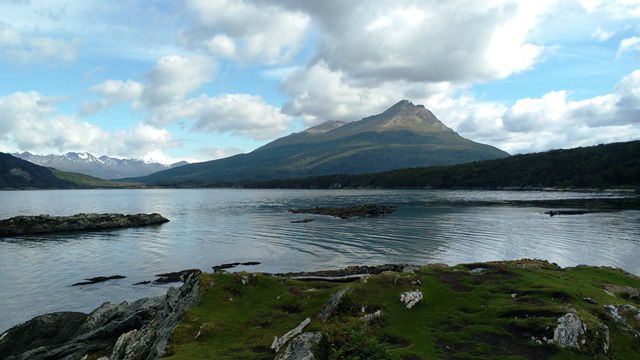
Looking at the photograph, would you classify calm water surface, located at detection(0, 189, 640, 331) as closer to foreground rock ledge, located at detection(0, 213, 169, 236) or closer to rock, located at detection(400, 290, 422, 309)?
foreground rock ledge, located at detection(0, 213, 169, 236)

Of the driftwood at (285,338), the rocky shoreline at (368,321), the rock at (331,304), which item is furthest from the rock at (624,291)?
the driftwood at (285,338)

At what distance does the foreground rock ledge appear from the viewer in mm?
112800

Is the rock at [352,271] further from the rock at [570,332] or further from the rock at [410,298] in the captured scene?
the rock at [570,332]

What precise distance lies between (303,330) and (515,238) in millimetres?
76534

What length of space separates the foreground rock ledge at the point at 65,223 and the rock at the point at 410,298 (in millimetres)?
112984

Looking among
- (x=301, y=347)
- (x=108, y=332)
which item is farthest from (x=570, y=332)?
(x=108, y=332)

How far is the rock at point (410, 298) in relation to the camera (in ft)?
86.9

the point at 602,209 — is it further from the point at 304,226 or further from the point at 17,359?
the point at 17,359

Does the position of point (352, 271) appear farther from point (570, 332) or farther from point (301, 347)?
point (301, 347)

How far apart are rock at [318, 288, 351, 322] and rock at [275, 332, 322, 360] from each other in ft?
13.7

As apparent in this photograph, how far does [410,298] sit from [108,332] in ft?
69.6

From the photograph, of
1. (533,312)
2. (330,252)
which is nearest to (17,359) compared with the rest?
(533,312)

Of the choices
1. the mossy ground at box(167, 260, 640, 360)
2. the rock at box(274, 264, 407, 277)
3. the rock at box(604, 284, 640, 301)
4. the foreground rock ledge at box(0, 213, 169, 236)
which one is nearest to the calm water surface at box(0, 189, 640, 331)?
the rock at box(274, 264, 407, 277)

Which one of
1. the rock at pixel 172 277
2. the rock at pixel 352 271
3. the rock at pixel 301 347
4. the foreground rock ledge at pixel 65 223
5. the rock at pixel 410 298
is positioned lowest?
the rock at pixel 172 277
